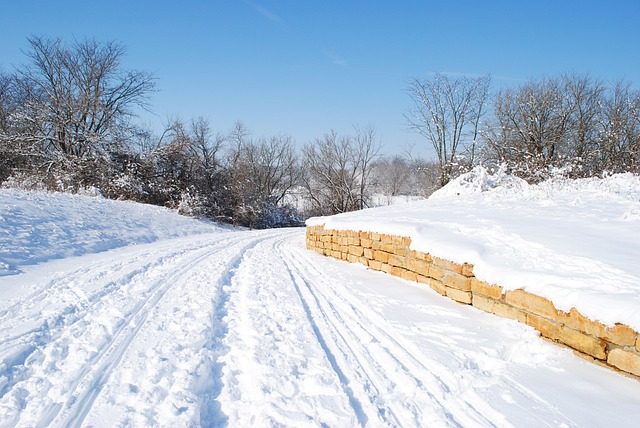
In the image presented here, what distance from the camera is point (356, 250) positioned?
718cm

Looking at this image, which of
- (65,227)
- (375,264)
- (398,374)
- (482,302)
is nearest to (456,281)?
(482,302)

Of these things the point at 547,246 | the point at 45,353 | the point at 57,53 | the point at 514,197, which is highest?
the point at 57,53

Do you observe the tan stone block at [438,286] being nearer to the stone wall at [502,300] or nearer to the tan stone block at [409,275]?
the stone wall at [502,300]

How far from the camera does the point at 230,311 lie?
12.4ft

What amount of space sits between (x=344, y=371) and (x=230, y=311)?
173cm

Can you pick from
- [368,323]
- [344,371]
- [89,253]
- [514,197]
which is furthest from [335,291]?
[89,253]

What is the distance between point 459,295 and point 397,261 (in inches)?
62.2

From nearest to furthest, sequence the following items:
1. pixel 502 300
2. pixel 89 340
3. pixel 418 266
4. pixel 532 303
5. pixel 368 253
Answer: pixel 89 340 → pixel 532 303 → pixel 502 300 → pixel 418 266 → pixel 368 253

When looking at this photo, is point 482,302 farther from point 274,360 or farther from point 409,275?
point 274,360

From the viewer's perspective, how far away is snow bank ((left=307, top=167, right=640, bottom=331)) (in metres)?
2.63

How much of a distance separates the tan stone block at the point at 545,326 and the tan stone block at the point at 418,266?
68.9 inches

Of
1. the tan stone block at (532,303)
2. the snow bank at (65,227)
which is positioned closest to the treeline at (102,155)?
the snow bank at (65,227)

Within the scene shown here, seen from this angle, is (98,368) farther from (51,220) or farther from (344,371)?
(51,220)

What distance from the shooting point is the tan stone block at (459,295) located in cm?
404
